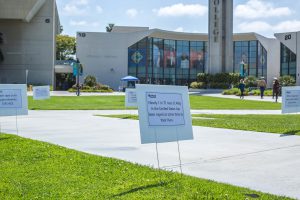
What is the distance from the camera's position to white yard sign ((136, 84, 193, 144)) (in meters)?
7.21

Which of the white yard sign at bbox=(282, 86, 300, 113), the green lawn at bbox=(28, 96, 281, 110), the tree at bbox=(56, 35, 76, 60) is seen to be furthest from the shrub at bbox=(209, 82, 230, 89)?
the tree at bbox=(56, 35, 76, 60)

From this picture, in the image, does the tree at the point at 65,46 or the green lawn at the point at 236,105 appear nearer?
the green lawn at the point at 236,105

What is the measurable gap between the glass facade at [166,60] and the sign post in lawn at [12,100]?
68505 mm

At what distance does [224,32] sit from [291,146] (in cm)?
5318

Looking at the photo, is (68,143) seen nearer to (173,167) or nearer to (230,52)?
(173,167)

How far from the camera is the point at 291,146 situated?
10.5m

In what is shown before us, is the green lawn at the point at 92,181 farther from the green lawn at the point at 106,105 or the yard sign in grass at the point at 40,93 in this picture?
the yard sign in grass at the point at 40,93

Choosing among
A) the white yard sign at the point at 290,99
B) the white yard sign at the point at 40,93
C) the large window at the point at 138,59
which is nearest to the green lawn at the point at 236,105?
the white yard sign at the point at 40,93

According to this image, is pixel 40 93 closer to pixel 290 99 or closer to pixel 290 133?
pixel 290 99

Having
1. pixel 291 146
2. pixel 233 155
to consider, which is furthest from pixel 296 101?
pixel 233 155

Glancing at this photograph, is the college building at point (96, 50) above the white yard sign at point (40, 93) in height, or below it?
above

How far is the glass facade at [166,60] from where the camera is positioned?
270 feet

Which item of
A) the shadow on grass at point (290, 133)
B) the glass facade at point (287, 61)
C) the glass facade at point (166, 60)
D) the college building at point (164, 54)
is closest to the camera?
the shadow on grass at point (290, 133)

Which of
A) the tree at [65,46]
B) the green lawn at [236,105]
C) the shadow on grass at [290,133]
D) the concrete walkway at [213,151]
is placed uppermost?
the tree at [65,46]
